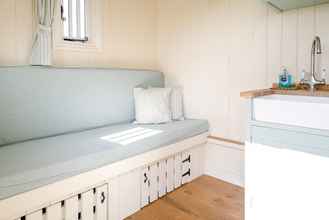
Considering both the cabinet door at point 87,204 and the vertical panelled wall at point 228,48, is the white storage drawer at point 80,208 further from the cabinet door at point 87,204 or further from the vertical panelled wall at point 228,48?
the vertical panelled wall at point 228,48

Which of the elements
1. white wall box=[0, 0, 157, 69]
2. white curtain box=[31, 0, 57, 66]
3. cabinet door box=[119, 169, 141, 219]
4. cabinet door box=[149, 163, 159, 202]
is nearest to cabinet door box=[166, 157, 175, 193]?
cabinet door box=[149, 163, 159, 202]

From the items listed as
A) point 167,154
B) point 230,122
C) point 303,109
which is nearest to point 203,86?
point 230,122

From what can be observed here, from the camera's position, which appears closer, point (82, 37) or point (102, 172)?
point (102, 172)

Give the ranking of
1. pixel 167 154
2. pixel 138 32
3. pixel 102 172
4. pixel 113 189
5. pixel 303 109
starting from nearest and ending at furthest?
pixel 303 109
pixel 102 172
pixel 113 189
pixel 167 154
pixel 138 32

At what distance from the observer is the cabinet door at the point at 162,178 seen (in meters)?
2.18

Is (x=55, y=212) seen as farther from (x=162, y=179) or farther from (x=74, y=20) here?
(x=74, y=20)

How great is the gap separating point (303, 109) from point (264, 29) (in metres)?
1.09

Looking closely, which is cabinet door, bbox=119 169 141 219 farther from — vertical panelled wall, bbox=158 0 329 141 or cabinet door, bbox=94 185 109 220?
vertical panelled wall, bbox=158 0 329 141

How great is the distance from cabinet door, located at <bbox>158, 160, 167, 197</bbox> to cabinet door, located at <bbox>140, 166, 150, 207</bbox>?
0.14m

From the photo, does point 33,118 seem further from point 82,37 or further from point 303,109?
point 303,109

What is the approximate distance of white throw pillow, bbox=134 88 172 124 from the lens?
2.48 m

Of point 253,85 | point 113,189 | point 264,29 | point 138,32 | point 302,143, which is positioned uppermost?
point 138,32

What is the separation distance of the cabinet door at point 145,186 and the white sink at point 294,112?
3.20ft

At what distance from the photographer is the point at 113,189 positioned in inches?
69.9
